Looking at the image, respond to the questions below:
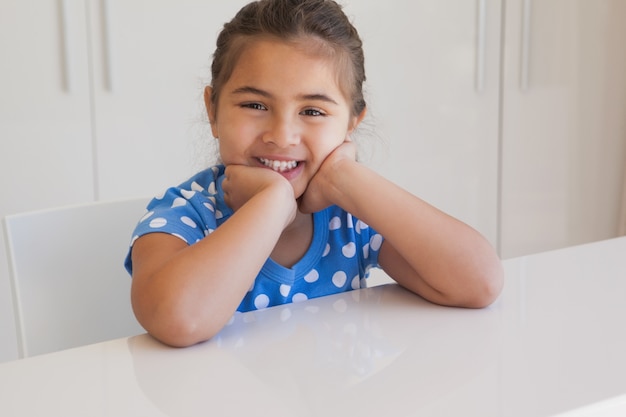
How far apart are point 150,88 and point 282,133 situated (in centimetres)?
118

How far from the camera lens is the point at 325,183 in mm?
1035

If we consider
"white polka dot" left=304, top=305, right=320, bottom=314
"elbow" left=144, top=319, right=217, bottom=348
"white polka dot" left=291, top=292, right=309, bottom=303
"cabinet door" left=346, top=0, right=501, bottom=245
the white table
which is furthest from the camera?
"cabinet door" left=346, top=0, right=501, bottom=245

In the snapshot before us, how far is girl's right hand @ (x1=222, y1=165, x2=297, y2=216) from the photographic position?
0.96 m

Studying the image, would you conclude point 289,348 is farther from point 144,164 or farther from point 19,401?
point 144,164

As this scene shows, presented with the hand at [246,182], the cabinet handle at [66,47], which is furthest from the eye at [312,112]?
the cabinet handle at [66,47]

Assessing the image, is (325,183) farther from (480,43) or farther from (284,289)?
(480,43)

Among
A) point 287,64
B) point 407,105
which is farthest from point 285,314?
point 407,105

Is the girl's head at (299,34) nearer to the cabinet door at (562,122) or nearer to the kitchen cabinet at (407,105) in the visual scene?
the kitchen cabinet at (407,105)

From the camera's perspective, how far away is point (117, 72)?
2.04 meters

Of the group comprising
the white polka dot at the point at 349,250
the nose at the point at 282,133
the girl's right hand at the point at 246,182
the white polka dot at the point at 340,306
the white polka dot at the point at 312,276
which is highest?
the nose at the point at 282,133

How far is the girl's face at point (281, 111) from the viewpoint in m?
1.02

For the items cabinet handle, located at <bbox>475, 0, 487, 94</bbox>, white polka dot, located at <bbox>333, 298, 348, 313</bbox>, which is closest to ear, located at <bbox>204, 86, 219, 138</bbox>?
white polka dot, located at <bbox>333, 298, 348, 313</bbox>

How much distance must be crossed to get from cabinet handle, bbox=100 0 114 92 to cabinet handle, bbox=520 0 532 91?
1380 mm

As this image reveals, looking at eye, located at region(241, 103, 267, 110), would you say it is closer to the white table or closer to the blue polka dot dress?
the blue polka dot dress
